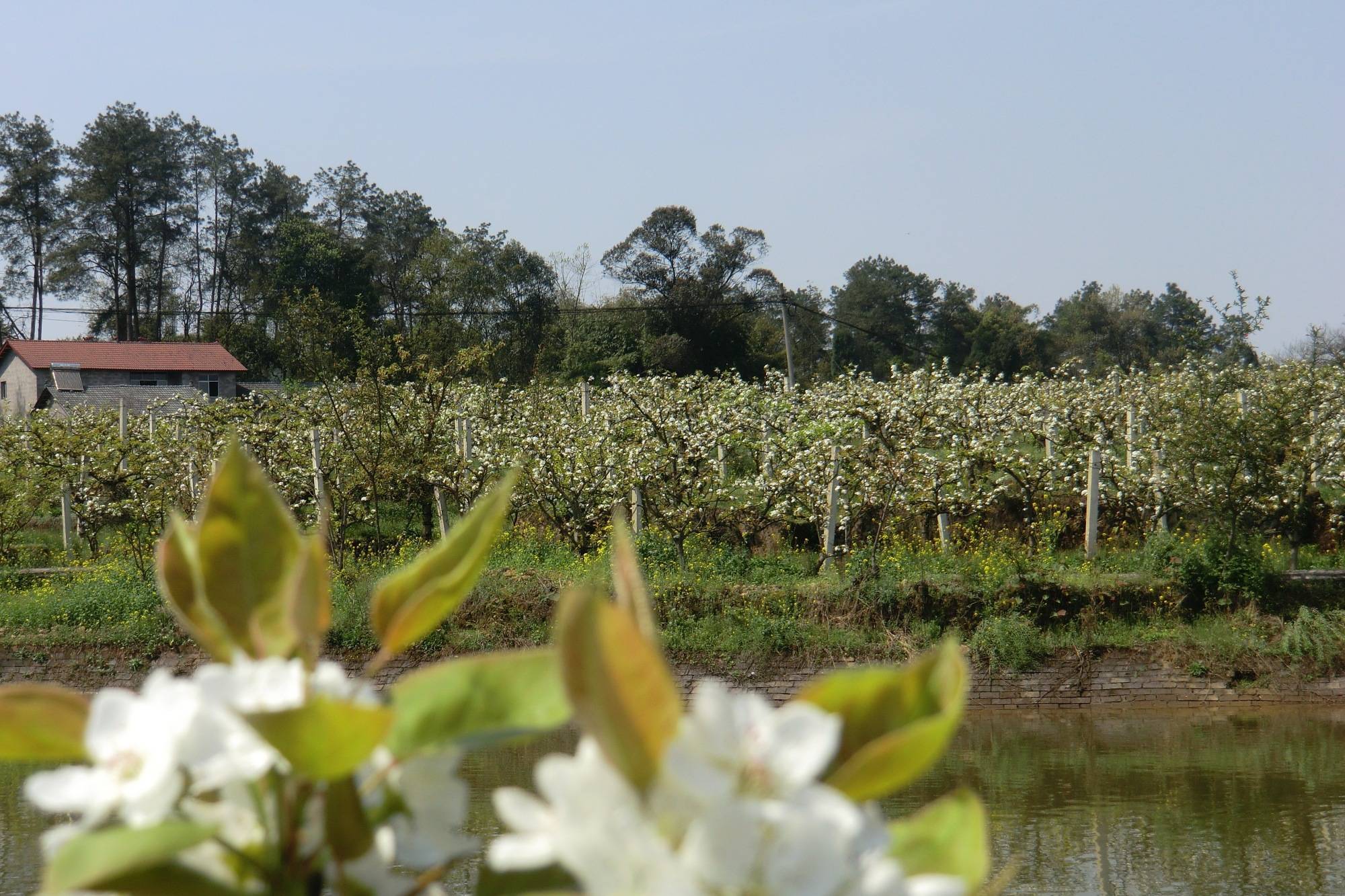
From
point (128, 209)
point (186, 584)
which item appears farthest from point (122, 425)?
point (128, 209)

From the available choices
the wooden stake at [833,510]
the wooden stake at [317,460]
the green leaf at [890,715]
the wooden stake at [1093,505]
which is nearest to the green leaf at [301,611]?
the green leaf at [890,715]

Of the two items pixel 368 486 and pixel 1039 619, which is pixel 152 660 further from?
pixel 1039 619

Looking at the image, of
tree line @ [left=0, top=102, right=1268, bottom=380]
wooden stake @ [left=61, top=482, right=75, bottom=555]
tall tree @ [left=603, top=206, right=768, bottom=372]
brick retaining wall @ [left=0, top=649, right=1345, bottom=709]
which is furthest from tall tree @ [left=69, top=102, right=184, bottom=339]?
brick retaining wall @ [left=0, top=649, right=1345, bottom=709]

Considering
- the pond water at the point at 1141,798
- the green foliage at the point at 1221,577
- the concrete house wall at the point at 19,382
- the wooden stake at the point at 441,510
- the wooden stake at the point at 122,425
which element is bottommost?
the pond water at the point at 1141,798

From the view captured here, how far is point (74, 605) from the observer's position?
1304 centimetres

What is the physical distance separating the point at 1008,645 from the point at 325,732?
37.1 ft

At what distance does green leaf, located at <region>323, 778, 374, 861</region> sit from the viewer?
62 cm

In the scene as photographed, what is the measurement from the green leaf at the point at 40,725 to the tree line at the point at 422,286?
3189 centimetres

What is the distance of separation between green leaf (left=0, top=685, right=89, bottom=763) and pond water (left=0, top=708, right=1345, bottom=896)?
634cm

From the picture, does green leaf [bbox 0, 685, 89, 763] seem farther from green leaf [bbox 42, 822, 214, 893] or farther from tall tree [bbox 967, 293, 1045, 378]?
tall tree [bbox 967, 293, 1045, 378]

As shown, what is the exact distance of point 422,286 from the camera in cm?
→ 4169

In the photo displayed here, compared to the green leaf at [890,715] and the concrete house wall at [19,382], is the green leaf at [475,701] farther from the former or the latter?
the concrete house wall at [19,382]

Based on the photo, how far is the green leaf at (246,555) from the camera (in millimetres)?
689

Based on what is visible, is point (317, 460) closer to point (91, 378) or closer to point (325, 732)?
point (325, 732)
